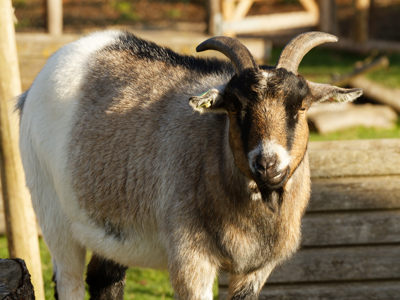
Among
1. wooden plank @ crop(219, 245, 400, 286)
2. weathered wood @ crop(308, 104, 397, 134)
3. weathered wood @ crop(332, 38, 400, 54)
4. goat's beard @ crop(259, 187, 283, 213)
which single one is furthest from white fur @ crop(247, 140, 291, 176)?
weathered wood @ crop(332, 38, 400, 54)

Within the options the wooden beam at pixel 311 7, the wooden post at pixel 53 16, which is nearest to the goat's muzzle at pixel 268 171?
the wooden post at pixel 53 16

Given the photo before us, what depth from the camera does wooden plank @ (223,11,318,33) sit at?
1459cm

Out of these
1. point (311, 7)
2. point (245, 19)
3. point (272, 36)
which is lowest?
point (272, 36)

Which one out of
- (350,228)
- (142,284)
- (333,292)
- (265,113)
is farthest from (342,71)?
(265,113)

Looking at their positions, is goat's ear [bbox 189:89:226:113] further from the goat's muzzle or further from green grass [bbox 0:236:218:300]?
green grass [bbox 0:236:218:300]

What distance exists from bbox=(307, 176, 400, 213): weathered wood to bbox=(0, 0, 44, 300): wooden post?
219cm

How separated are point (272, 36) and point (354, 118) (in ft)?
18.3

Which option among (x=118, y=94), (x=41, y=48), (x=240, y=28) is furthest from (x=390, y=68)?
(x=118, y=94)

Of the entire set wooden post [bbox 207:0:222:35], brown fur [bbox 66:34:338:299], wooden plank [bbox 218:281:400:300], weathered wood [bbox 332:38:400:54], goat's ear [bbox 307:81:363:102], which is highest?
goat's ear [bbox 307:81:363:102]

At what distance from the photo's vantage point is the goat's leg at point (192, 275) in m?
4.41

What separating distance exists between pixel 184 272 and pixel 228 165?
708mm

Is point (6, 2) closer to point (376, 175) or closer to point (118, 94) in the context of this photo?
point (118, 94)

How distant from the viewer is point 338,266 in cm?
568

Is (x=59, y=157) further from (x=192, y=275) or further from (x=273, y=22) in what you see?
(x=273, y=22)
